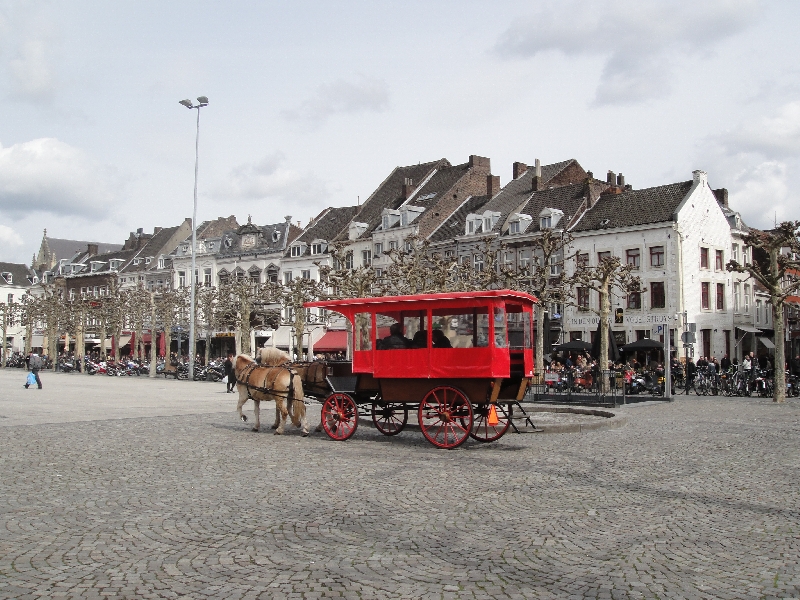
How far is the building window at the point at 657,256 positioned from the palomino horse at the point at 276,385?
37.5 m

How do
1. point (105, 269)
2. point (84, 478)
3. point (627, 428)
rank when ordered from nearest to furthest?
point (84, 478)
point (627, 428)
point (105, 269)

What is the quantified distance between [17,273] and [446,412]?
11738 centimetres

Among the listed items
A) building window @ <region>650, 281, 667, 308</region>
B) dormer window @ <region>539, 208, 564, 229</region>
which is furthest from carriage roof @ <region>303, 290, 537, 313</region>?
dormer window @ <region>539, 208, 564, 229</region>

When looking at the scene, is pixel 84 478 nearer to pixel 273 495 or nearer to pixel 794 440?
pixel 273 495

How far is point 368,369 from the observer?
48.7 ft

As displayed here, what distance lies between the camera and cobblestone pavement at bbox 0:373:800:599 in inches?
244

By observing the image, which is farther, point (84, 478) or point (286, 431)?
point (286, 431)

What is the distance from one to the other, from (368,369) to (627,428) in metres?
6.88

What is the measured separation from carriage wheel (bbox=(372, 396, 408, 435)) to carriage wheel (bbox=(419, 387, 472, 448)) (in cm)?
85

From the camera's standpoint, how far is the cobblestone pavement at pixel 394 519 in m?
6.20

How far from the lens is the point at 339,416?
15.3m

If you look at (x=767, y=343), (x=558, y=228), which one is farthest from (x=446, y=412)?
(x=767, y=343)

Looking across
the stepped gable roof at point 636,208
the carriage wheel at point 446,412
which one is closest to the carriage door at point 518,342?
the carriage wheel at point 446,412

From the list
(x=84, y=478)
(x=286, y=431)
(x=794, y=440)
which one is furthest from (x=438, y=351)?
(x=794, y=440)
